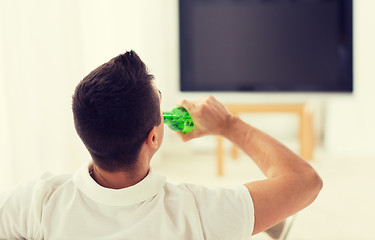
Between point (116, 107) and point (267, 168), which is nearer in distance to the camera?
point (116, 107)

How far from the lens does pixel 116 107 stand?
71 cm

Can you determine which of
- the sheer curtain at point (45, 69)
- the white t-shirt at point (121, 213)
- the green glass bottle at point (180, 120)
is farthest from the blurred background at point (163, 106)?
the white t-shirt at point (121, 213)

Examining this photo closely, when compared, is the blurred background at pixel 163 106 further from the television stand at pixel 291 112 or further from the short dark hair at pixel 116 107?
the short dark hair at pixel 116 107

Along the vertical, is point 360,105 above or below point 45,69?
below

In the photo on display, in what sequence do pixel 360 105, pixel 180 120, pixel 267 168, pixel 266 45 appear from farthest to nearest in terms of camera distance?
pixel 360 105 → pixel 266 45 → pixel 180 120 → pixel 267 168

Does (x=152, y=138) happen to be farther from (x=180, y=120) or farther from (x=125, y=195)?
(x=180, y=120)

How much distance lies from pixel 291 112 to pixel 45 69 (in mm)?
1698

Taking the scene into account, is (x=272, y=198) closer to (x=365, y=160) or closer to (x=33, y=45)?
(x=33, y=45)

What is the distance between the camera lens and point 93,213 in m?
0.75

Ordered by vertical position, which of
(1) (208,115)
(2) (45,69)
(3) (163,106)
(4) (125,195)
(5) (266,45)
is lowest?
(3) (163,106)

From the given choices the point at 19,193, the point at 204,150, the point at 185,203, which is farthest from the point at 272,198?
the point at 204,150

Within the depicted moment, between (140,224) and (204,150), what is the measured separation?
10.3 feet

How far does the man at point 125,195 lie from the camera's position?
0.72m

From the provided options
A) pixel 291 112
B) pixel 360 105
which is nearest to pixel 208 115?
pixel 291 112
